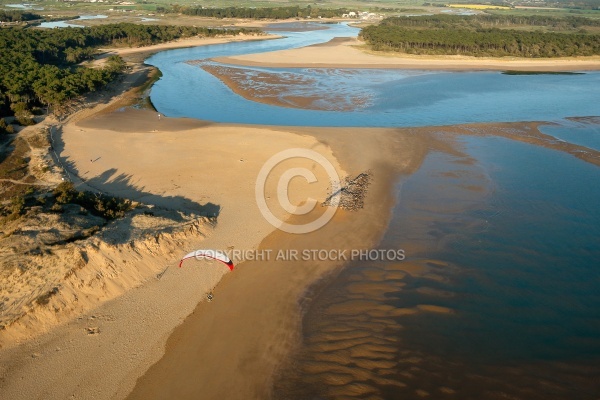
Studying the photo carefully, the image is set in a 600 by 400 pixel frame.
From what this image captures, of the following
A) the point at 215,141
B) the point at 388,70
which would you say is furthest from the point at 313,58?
the point at 215,141

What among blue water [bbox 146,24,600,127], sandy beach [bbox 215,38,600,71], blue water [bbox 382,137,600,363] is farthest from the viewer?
sandy beach [bbox 215,38,600,71]

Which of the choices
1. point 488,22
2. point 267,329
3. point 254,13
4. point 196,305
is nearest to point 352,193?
point 267,329

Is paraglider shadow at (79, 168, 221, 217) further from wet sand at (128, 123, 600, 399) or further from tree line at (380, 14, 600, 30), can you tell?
tree line at (380, 14, 600, 30)

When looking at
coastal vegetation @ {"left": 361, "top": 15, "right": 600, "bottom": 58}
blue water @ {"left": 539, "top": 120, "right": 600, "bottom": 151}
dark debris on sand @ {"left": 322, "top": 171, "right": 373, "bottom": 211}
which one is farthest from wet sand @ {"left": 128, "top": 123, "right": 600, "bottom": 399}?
coastal vegetation @ {"left": 361, "top": 15, "right": 600, "bottom": 58}

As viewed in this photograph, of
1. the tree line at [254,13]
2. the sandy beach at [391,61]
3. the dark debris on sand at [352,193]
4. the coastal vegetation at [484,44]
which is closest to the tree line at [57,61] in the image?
the sandy beach at [391,61]

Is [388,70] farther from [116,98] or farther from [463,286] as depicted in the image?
[463,286]

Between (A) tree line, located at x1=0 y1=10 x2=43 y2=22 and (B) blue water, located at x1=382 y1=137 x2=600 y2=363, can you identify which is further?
(A) tree line, located at x1=0 y1=10 x2=43 y2=22

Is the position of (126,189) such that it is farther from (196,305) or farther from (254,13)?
(254,13)
